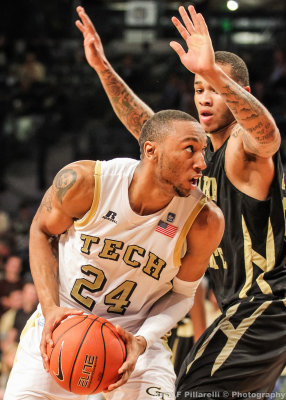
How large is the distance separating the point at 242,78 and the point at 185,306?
4.05 feet

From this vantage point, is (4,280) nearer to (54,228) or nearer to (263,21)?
(54,228)

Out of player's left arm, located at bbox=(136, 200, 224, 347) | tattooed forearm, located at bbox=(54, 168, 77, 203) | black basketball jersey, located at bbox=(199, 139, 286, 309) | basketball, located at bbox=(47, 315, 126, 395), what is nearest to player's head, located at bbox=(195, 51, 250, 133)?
black basketball jersey, located at bbox=(199, 139, 286, 309)

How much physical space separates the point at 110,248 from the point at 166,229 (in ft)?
0.92

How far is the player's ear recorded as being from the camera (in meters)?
3.13

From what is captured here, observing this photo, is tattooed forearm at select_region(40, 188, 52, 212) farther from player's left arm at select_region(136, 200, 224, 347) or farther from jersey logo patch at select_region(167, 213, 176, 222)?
player's left arm at select_region(136, 200, 224, 347)

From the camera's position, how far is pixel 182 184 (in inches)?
121

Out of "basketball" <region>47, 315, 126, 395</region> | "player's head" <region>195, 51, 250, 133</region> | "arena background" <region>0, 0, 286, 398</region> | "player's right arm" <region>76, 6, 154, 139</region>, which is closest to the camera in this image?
"basketball" <region>47, 315, 126, 395</region>

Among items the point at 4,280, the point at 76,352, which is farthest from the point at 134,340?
the point at 4,280

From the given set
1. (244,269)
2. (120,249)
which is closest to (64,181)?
(120,249)

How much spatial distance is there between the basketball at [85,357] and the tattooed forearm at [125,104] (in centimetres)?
172

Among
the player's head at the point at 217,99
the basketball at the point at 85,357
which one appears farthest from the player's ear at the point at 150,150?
the basketball at the point at 85,357

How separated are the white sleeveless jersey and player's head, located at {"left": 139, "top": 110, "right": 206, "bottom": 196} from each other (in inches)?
5.8

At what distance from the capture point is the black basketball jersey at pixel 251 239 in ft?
10.9

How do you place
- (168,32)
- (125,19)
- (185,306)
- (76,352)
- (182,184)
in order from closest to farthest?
(76,352)
(182,184)
(185,306)
(168,32)
(125,19)
